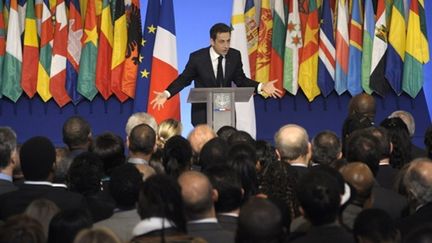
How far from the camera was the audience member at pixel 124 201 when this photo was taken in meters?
3.51

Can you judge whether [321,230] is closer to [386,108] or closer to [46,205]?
[46,205]

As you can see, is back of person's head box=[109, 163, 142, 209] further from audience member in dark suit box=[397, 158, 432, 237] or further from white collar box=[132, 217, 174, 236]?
audience member in dark suit box=[397, 158, 432, 237]

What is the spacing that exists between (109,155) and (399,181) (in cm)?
167

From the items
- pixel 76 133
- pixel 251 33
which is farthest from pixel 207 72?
pixel 251 33

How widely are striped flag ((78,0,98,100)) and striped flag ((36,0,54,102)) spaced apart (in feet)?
1.38

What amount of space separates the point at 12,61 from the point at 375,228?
7.71 m

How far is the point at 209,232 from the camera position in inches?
125

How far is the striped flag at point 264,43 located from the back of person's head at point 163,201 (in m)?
7.01

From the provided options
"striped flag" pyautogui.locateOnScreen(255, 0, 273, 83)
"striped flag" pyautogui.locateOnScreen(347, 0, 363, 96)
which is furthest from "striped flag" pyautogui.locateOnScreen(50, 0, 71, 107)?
"striped flag" pyautogui.locateOnScreen(347, 0, 363, 96)

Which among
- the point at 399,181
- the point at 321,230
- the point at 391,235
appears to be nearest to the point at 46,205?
the point at 321,230

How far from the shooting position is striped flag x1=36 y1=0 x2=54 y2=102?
32.8 feet

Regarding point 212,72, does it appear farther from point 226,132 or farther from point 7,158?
point 7,158

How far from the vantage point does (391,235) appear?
3023 mm

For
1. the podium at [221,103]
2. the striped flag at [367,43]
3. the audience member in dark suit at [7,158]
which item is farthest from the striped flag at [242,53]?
the audience member in dark suit at [7,158]
